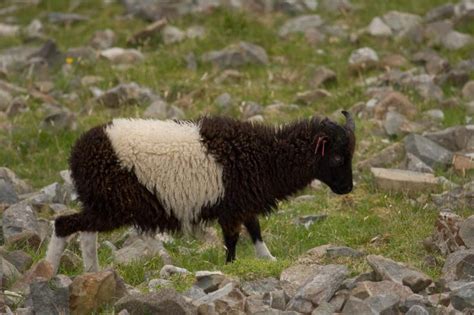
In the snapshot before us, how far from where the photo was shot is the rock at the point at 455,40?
16.7 metres

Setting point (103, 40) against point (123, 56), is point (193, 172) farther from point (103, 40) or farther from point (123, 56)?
point (103, 40)

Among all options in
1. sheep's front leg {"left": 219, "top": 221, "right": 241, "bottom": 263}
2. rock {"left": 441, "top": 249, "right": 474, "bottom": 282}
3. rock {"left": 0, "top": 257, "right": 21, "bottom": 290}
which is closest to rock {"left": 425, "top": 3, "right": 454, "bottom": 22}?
sheep's front leg {"left": 219, "top": 221, "right": 241, "bottom": 263}

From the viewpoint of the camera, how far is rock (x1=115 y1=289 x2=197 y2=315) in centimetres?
751

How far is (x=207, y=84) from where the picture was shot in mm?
15641

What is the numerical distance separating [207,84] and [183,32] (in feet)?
7.58

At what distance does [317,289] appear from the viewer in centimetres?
795

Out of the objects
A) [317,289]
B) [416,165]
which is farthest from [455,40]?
[317,289]

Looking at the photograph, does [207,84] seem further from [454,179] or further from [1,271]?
[1,271]

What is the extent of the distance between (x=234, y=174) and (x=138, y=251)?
1.05 metres

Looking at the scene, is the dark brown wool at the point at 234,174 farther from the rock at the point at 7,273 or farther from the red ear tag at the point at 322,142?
the rock at the point at 7,273

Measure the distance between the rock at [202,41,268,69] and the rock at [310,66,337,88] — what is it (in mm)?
975

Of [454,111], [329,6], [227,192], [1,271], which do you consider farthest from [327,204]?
[329,6]

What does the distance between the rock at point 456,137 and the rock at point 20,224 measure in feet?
15.0

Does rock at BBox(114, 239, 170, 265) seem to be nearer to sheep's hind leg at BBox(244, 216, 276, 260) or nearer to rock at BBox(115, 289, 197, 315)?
sheep's hind leg at BBox(244, 216, 276, 260)
